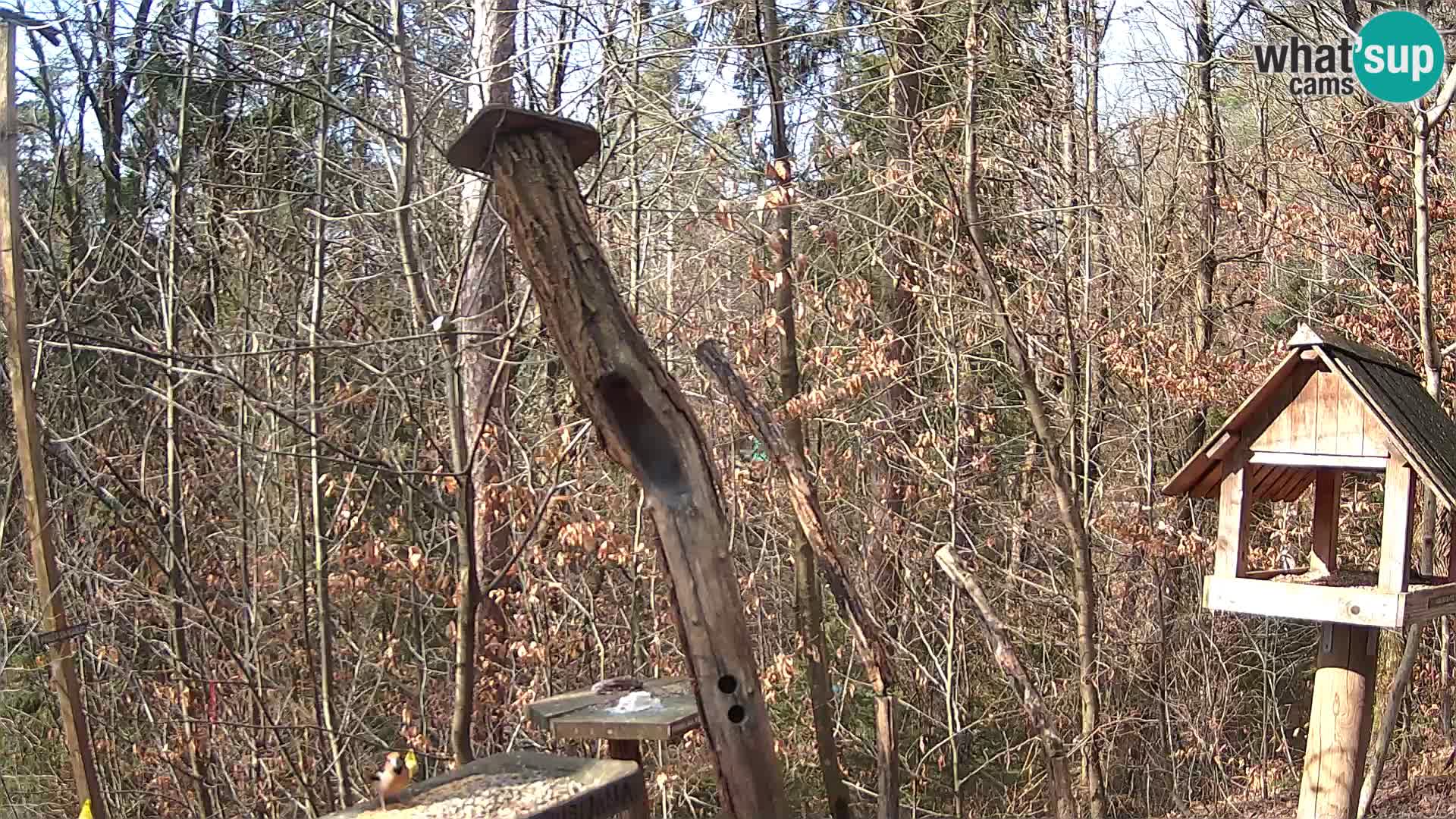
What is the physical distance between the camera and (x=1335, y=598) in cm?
332

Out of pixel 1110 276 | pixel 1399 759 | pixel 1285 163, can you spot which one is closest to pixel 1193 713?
pixel 1399 759

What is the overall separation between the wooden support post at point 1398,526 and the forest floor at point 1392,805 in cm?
347

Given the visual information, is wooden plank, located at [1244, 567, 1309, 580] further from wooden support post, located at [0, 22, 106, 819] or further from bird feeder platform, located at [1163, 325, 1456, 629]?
wooden support post, located at [0, 22, 106, 819]

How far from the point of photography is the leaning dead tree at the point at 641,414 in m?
3.16

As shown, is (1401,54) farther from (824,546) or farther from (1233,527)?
(824,546)

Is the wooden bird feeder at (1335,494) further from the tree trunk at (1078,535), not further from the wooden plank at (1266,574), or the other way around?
the tree trunk at (1078,535)

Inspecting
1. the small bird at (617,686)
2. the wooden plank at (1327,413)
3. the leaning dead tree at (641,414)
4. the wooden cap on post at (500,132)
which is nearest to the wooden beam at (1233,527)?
the wooden plank at (1327,413)

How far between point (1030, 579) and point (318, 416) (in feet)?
14.6

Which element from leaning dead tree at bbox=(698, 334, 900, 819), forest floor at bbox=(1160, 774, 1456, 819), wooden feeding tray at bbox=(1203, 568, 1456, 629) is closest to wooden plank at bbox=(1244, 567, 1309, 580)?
wooden feeding tray at bbox=(1203, 568, 1456, 629)

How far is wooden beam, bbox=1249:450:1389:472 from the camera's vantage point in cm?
331

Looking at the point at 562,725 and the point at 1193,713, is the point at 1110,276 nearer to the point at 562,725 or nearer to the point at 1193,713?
the point at 1193,713

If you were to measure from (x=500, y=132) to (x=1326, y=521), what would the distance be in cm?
286

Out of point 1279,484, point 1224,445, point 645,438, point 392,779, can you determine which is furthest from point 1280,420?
point 392,779

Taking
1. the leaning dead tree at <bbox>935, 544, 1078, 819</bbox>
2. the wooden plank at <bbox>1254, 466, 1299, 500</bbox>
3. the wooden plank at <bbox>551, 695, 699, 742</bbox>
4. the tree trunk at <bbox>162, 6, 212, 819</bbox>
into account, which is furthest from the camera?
the tree trunk at <bbox>162, 6, 212, 819</bbox>
